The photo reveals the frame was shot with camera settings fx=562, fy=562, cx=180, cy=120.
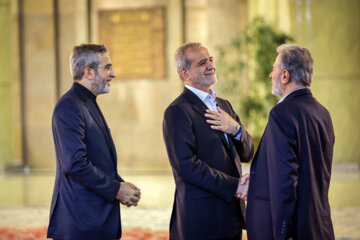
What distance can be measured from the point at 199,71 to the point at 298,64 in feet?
2.57

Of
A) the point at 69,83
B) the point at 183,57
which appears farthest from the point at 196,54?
the point at 69,83

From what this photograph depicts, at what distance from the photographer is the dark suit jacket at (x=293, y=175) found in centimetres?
293

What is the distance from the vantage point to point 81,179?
10.6 feet

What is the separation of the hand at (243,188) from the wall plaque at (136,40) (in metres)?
9.98

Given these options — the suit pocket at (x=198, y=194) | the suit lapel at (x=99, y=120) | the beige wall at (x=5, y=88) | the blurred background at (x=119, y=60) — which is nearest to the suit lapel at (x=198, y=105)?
the suit pocket at (x=198, y=194)

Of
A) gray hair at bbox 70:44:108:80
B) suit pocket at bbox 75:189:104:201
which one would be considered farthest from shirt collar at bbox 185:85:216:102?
suit pocket at bbox 75:189:104:201

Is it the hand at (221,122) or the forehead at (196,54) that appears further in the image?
the forehead at (196,54)

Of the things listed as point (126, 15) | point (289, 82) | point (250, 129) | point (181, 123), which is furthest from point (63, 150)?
point (126, 15)

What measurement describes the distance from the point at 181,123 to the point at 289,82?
73cm

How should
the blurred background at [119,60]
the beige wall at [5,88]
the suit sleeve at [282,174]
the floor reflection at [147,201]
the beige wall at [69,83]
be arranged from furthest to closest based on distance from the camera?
the beige wall at [5,88], the beige wall at [69,83], the blurred background at [119,60], the floor reflection at [147,201], the suit sleeve at [282,174]

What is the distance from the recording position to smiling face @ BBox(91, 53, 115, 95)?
3.54 metres

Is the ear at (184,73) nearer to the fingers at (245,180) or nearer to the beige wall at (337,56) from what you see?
the fingers at (245,180)

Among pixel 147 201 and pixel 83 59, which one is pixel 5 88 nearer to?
pixel 147 201

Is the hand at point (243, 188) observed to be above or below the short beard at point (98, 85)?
below
